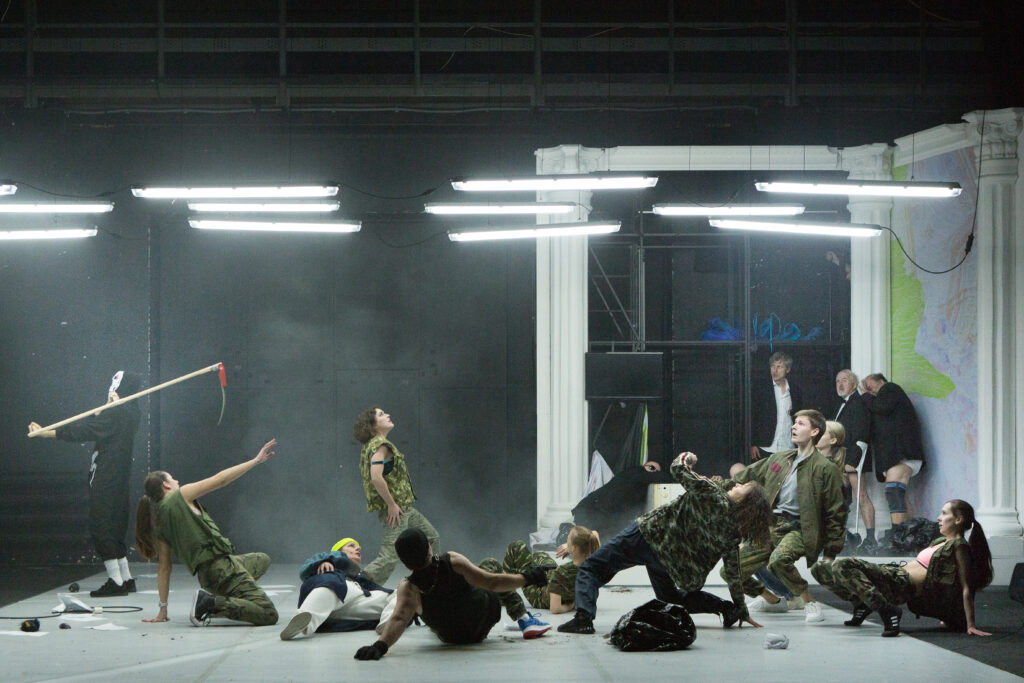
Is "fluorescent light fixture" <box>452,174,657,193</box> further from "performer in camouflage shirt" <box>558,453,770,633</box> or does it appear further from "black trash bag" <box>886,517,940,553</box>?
"black trash bag" <box>886,517,940,553</box>

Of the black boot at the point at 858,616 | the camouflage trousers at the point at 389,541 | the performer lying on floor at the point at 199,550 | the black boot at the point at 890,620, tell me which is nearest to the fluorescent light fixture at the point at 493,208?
the camouflage trousers at the point at 389,541

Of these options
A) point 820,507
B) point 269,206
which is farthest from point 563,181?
point 820,507

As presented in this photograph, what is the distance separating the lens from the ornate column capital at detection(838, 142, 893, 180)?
12109 mm

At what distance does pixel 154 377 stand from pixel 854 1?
7.94 metres

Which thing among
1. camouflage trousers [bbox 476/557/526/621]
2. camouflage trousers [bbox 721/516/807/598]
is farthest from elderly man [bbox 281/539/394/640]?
camouflage trousers [bbox 721/516/807/598]

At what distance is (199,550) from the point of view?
7.71 m

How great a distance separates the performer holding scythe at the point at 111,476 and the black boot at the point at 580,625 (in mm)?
3985

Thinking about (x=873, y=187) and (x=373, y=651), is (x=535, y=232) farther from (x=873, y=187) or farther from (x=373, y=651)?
(x=373, y=651)

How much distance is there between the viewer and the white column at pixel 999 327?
10227mm

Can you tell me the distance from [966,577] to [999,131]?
183 inches

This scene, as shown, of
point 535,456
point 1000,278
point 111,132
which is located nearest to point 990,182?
point 1000,278

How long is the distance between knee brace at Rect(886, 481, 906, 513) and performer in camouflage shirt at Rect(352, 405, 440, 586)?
188 inches

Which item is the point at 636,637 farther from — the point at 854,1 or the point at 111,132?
the point at 111,132

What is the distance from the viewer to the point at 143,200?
12.2 metres
